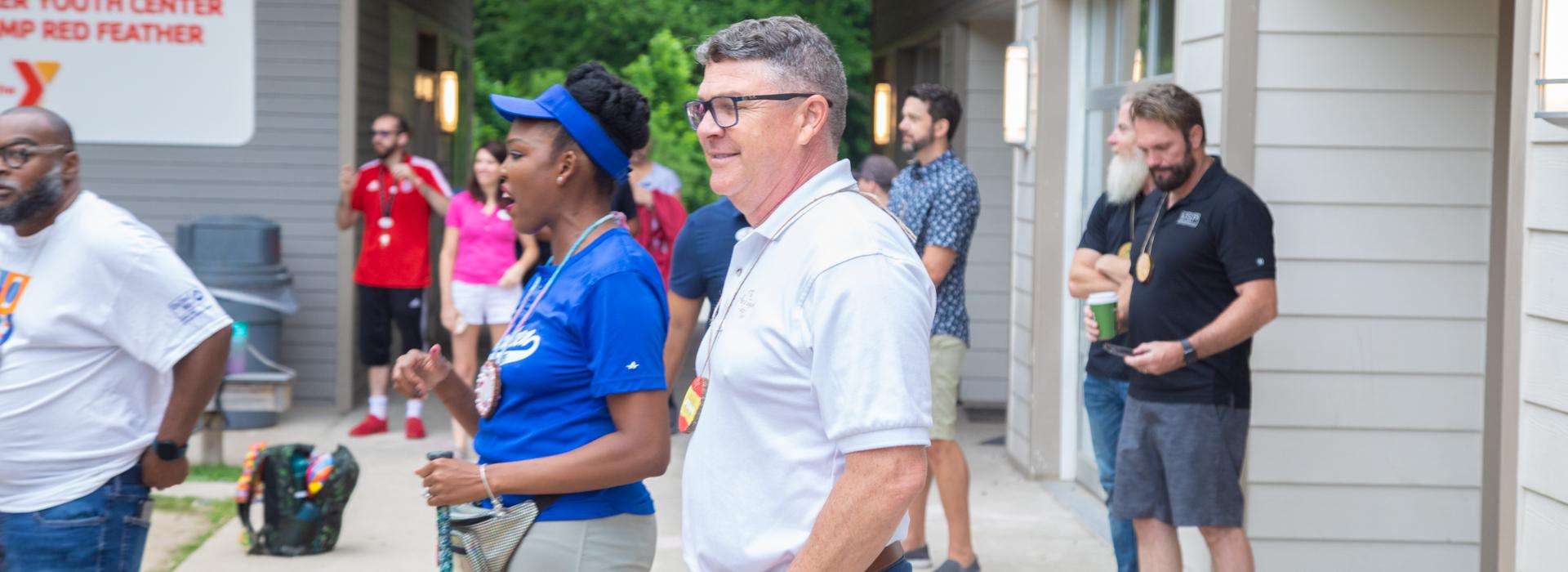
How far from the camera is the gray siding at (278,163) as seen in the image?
10.1 meters

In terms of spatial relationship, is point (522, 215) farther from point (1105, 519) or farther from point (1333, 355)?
point (1105, 519)

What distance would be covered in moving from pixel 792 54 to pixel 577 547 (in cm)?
117

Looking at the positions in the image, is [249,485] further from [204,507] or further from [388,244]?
[388,244]

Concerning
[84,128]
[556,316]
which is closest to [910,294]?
[556,316]

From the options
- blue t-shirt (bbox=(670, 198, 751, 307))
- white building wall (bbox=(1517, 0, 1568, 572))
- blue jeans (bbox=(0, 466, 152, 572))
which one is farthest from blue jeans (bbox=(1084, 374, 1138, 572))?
blue jeans (bbox=(0, 466, 152, 572))

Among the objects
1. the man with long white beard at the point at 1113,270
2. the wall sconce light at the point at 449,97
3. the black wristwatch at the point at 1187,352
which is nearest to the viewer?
the black wristwatch at the point at 1187,352

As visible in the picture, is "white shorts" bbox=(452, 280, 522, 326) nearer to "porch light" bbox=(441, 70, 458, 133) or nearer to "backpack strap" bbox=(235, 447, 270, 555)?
"backpack strap" bbox=(235, 447, 270, 555)

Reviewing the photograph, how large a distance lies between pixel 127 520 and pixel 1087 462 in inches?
215

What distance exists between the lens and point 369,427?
955 cm

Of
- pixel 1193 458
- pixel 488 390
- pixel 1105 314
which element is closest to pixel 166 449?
pixel 488 390

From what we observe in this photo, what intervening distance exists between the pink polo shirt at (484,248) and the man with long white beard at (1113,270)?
4022mm

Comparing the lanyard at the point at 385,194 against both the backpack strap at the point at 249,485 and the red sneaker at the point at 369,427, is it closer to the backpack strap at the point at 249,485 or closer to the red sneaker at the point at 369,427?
the red sneaker at the point at 369,427

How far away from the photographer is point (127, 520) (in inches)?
143

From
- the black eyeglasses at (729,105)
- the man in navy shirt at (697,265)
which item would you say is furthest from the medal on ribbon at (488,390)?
the man in navy shirt at (697,265)
